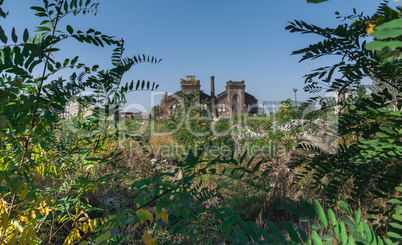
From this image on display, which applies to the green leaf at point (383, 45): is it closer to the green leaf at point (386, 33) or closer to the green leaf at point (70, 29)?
the green leaf at point (386, 33)

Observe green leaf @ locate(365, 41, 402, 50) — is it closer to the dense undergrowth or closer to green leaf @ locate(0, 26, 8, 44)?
→ the dense undergrowth

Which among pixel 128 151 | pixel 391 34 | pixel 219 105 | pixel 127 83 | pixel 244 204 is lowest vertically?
pixel 244 204

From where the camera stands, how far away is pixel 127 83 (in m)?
1.54

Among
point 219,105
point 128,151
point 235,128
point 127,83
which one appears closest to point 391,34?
point 127,83

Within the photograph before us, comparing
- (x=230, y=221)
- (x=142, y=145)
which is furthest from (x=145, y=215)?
(x=142, y=145)

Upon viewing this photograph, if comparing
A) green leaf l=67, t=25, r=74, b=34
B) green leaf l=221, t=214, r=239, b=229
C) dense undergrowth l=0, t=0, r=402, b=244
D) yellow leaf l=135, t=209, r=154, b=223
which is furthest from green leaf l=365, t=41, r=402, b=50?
green leaf l=67, t=25, r=74, b=34

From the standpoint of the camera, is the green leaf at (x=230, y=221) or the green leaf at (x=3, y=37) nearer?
the green leaf at (x=230, y=221)

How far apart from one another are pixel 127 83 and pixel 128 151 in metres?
4.73

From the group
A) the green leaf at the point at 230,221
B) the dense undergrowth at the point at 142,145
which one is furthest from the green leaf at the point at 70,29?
the green leaf at the point at 230,221

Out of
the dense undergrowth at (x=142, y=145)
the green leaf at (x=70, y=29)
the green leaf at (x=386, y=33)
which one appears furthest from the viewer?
the green leaf at (x=70, y=29)

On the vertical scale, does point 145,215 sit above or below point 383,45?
below

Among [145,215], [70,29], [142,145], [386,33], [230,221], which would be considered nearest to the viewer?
[386,33]

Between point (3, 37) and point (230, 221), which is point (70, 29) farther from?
point (230, 221)

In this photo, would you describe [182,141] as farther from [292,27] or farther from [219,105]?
[219,105]
